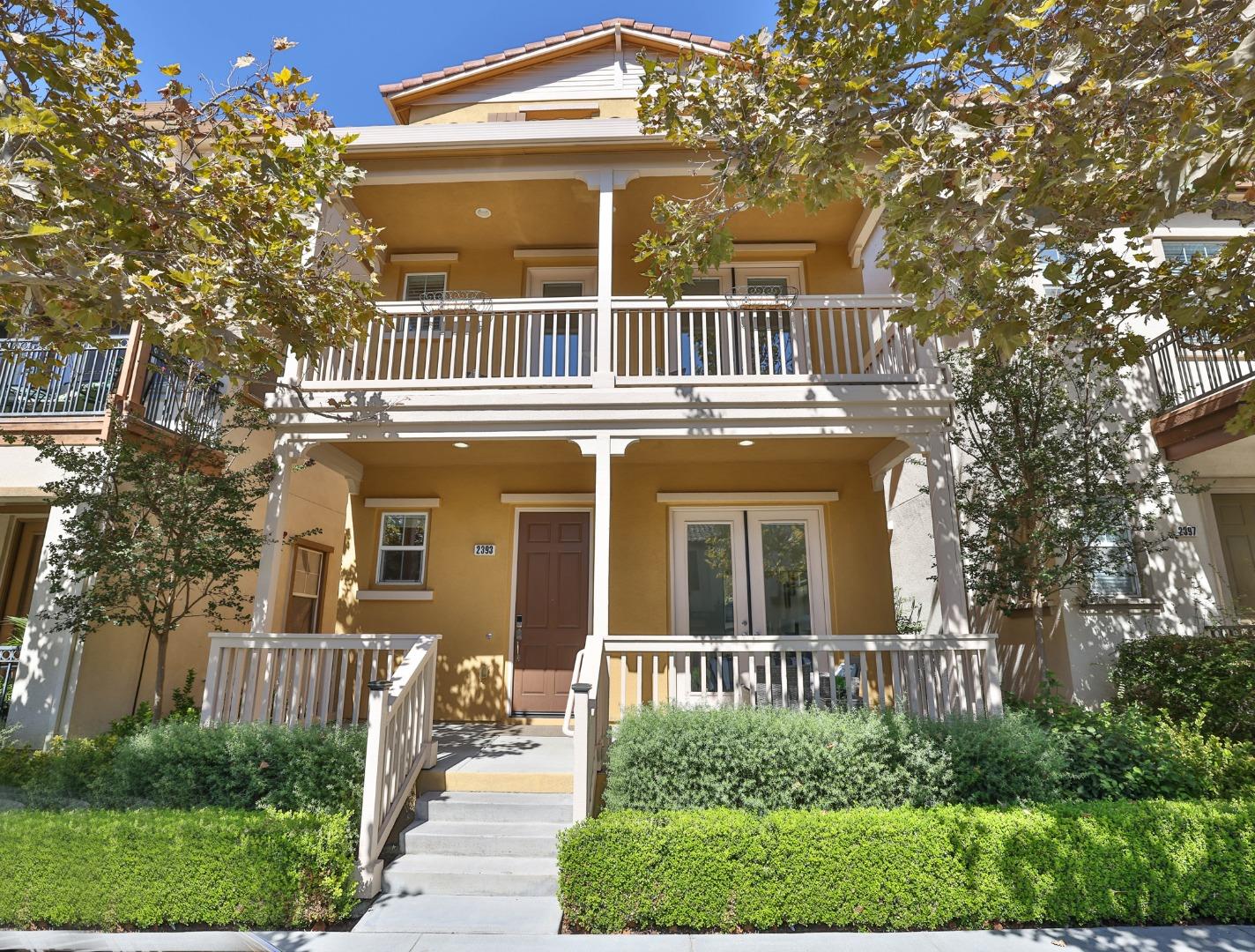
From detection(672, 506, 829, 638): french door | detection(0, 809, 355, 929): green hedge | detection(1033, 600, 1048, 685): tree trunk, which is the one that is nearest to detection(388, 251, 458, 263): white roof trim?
detection(672, 506, 829, 638): french door

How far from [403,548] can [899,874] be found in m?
7.04

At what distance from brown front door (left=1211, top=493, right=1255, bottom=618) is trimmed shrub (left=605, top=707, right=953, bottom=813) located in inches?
234

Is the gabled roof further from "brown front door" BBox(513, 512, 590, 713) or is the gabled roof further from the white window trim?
"brown front door" BBox(513, 512, 590, 713)

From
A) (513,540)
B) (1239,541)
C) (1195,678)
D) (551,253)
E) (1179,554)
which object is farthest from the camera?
(551,253)

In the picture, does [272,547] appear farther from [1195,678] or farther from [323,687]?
[1195,678]

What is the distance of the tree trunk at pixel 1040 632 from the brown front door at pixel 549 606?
17.1ft

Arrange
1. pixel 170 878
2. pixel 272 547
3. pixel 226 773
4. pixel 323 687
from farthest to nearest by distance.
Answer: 1. pixel 272 547
2. pixel 323 687
3. pixel 226 773
4. pixel 170 878

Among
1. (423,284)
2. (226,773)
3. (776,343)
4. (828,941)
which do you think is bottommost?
(828,941)

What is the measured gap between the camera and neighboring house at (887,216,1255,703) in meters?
7.83

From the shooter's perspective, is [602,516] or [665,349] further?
[665,349]

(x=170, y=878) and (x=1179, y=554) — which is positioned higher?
(x=1179, y=554)

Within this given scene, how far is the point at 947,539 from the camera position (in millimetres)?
7148

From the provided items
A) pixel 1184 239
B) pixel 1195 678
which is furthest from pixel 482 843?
pixel 1184 239

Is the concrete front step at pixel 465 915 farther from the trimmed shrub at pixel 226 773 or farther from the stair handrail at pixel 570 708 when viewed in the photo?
the stair handrail at pixel 570 708
